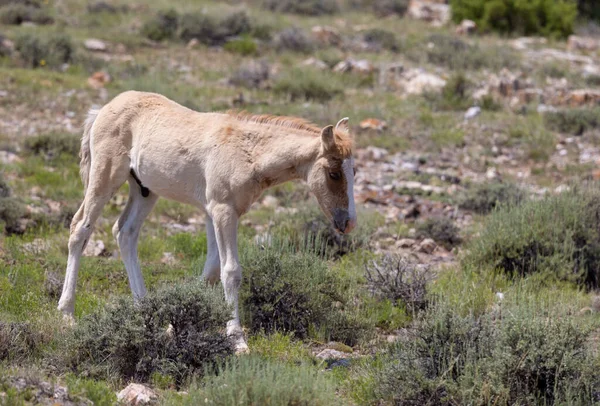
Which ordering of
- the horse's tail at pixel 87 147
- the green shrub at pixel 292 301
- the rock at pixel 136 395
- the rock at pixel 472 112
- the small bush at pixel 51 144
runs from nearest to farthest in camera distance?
the rock at pixel 136 395, the green shrub at pixel 292 301, the horse's tail at pixel 87 147, the small bush at pixel 51 144, the rock at pixel 472 112

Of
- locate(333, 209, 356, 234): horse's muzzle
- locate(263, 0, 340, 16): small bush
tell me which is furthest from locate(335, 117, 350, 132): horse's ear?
locate(263, 0, 340, 16): small bush

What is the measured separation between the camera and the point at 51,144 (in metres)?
13.8

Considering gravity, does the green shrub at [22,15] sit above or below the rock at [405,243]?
below

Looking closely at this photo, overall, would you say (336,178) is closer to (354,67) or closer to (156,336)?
(156,336)

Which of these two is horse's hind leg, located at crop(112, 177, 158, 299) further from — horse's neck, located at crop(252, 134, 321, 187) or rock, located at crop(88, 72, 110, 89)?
rock, located at crop(88, 72, 110, 89)

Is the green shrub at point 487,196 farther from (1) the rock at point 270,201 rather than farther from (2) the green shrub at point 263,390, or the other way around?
(2) the green shrub at point 263,390

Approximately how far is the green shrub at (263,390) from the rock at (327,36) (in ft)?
62.7

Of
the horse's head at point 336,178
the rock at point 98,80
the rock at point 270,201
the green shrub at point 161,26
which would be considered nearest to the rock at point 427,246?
the rock at point 270,201

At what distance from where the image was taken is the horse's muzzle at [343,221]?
290 inches

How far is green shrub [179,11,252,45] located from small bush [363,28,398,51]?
3.74 metres

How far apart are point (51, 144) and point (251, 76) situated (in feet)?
20.2

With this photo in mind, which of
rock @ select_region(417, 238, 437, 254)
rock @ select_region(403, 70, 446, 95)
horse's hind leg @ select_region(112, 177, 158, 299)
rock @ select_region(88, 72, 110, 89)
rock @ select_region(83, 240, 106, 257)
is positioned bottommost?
rock @ select_region(403, 70, 446, 95)

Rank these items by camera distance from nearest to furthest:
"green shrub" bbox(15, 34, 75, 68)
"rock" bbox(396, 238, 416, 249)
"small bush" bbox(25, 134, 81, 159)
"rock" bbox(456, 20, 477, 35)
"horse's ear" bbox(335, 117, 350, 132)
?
"horse's ear" bbox(335, 117, 350, 132), "rock" bbox(396, 238, 416, 249), "small bush" bbox(25, 134, 81, 159), "green shrub" bbox(15, 34, 75, 68), "rock" bbox(456, 20, 477, 35)

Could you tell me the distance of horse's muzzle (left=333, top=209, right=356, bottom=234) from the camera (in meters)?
7.36
